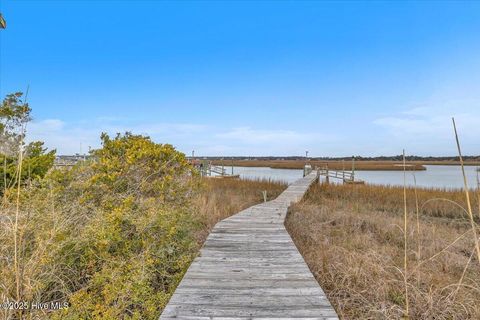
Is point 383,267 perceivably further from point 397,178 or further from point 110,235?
point 397,178

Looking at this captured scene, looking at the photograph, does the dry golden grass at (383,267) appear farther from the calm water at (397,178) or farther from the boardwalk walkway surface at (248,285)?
the calm water at (397,178)

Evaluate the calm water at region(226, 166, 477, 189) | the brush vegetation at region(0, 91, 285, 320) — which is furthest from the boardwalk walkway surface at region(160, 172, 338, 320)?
the calm water at region(226, 166, 477, 189)

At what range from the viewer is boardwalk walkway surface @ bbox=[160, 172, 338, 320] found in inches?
77.9

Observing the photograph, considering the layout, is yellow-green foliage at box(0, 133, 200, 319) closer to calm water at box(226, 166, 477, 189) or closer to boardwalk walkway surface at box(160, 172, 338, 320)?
boardwalk walkway surface at box(160, 172, 338, 320)

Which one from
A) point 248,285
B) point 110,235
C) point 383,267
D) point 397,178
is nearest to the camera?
point 248,285

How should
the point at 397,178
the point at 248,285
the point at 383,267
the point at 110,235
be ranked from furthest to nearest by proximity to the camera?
the point at 397,178, the point at 383,267, the point at 110,235, the point at 248,285

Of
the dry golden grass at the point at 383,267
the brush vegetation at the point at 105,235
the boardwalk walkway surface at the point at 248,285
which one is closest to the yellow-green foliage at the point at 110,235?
the brush vegetation at the point at 105,235

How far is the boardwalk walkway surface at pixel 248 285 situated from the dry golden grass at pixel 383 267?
0.79 metres

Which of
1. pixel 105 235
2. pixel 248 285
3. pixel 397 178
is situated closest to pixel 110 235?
pixel 105 235

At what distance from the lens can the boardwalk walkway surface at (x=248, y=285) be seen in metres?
1.98

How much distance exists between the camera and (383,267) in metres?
3.99

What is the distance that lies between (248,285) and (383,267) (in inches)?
107

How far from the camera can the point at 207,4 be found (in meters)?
12.4

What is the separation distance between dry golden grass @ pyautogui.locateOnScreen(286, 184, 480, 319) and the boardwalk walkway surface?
79 centimetres
